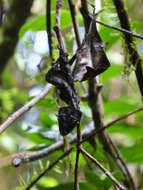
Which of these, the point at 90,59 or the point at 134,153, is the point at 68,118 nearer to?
the point at 90,59

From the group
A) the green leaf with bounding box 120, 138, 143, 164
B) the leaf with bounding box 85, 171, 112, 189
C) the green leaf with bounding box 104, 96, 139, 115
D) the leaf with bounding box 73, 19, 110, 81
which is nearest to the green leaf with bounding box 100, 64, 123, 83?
the green leaf with bounding box 104, 96, 139, 115

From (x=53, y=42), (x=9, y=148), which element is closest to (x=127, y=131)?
(x=53, y=42)

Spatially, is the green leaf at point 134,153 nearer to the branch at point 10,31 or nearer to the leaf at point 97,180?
the leaf at point 97,180

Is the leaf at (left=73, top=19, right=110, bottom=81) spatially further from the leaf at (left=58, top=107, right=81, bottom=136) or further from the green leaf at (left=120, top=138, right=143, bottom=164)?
the green leaf at (left=120, top=138, right=143, bottom=164)

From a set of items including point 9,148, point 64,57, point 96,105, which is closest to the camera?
point 64,57

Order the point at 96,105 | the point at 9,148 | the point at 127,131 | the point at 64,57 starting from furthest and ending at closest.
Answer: the point at 9,148 < the point at 127,131 < the point at 96,105 < the point at 64,57

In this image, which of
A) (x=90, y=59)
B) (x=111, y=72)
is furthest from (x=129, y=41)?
(x=111, y=72)

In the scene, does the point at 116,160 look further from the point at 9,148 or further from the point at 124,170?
the point at 9,148
